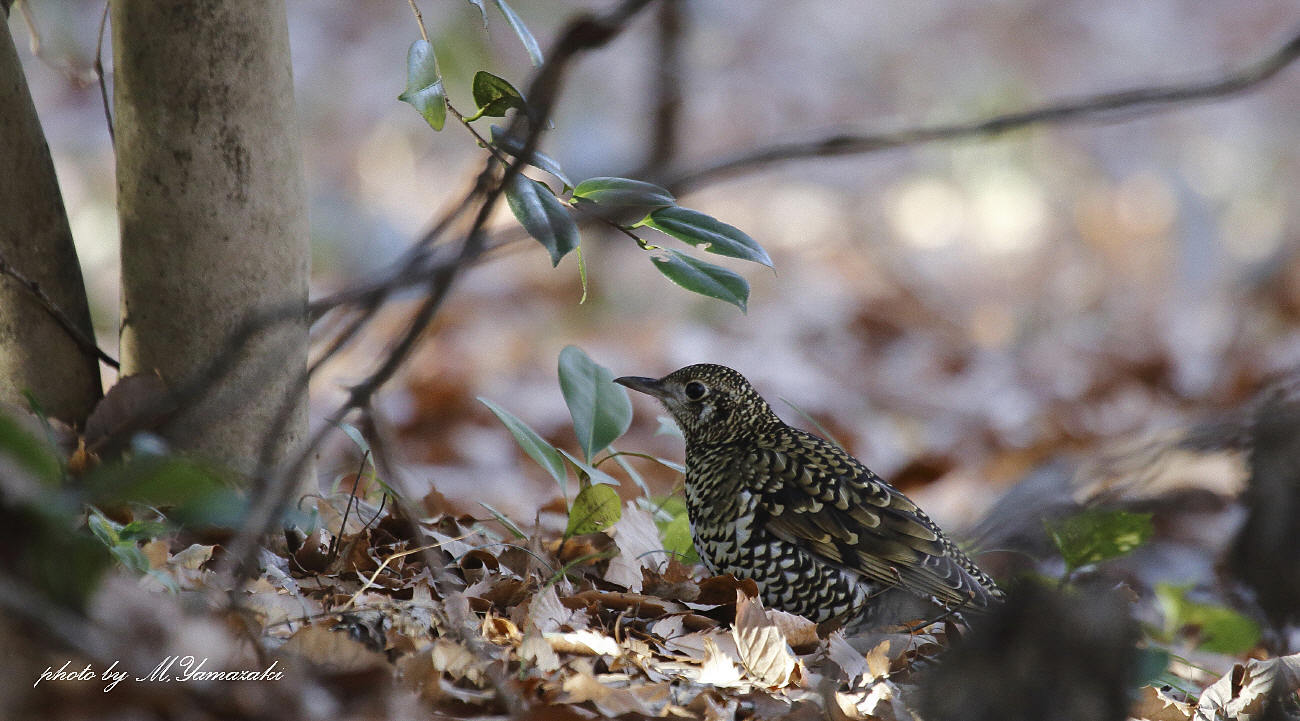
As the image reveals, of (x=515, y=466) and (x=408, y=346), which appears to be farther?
(x=515, y=466)

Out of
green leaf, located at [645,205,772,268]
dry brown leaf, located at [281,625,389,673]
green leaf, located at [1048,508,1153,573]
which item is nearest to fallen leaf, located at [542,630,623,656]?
dry brown leaf, located at [281,625,389,673]

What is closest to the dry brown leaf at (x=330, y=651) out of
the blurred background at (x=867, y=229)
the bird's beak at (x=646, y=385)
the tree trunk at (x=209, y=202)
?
the tree trunk at (x=209, y=202)

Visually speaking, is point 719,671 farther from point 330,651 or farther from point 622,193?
point 622,193

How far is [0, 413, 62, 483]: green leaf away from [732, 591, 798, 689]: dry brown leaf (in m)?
1.47

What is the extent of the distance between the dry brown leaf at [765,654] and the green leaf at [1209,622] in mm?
1710

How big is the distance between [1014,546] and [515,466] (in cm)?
515

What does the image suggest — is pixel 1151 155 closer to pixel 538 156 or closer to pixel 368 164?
pixel 368 164

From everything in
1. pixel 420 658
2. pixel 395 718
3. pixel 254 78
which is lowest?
pixel 395 718

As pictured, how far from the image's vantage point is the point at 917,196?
11.7 m

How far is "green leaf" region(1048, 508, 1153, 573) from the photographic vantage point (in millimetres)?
1575

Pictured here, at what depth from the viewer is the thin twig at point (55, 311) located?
2.45 metres

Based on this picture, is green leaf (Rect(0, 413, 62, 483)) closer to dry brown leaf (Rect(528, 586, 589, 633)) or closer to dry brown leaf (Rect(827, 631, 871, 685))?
dry brown leaf (Rect(528, 586, 589, 633))

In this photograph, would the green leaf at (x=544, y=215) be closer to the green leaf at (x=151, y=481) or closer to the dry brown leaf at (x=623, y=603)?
the green leaf at (x=151, y=481)

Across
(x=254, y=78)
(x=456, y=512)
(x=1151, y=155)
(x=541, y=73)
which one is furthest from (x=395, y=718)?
(x=1151, y=155)
